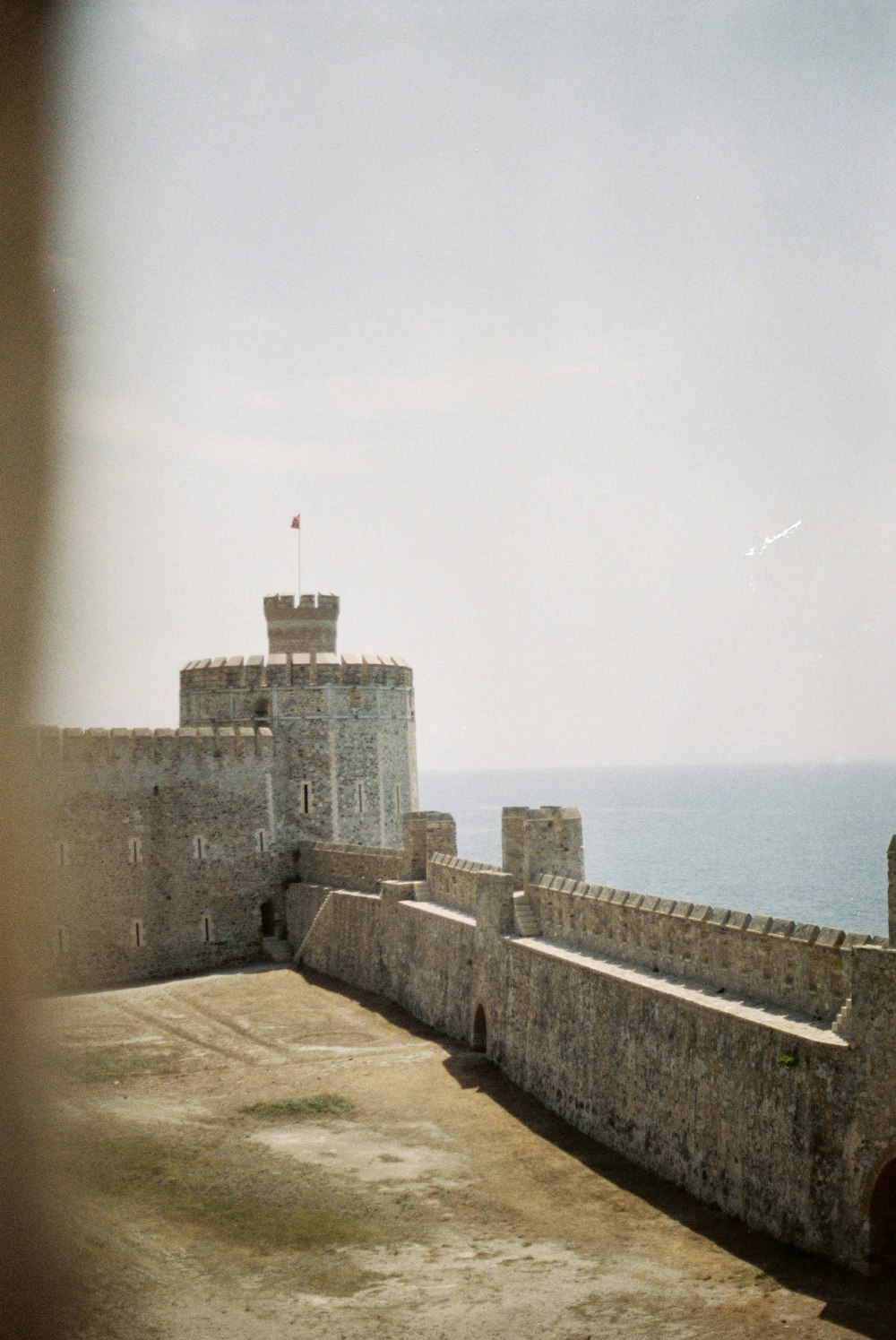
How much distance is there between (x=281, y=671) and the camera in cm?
3888

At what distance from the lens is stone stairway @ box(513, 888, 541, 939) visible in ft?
80.7

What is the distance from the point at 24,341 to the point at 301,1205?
11.9 metres

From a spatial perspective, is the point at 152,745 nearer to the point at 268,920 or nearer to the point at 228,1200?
the point at 268,920

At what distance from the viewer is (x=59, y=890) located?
111ft

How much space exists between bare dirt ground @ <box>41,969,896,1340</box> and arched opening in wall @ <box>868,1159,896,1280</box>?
307 millimetres

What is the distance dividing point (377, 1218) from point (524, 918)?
7.77 metres

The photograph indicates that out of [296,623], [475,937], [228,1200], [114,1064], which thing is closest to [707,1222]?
[228,1200]

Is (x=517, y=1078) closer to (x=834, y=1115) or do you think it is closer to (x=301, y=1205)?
(x=301, y=1205)

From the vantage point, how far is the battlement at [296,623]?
4209 cm

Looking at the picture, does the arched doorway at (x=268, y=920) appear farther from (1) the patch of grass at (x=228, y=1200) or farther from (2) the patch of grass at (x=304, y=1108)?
(1) the patch of grass at (x=228, y=1200)

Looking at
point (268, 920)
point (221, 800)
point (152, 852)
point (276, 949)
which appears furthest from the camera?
point (268, 920)

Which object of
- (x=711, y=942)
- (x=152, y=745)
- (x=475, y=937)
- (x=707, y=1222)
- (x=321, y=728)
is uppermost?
(x=321, y=728)

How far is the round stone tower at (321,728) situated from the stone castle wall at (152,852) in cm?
83

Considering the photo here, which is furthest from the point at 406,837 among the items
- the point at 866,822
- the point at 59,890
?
the point at 866,822
